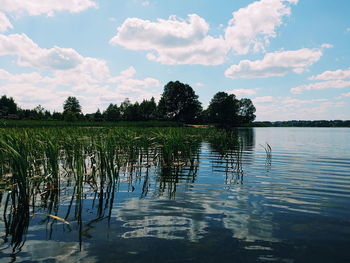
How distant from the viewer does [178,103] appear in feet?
364

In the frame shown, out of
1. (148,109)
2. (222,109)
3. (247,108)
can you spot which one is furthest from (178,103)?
(247,108)

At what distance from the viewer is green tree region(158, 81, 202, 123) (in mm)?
109812

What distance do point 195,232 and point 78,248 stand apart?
2.68 m

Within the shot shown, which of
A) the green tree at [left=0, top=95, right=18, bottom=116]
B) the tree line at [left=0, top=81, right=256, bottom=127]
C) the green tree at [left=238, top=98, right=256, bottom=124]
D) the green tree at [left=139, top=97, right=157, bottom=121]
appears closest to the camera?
the tree line at [left=0, top=81, right=256, bottom=127]

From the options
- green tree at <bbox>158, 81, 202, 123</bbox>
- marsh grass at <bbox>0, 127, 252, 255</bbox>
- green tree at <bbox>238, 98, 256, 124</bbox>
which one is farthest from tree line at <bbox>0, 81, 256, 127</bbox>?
marsh grass at <bbox>0, 127, 252, 255</bbox>

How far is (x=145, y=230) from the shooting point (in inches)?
242

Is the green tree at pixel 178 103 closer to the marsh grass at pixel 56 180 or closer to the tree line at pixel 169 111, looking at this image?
the tree line at pixel 169 111

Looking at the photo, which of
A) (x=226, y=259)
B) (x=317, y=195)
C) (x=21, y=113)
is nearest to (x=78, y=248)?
(x=226, y=259)

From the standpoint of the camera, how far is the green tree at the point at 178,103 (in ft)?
360

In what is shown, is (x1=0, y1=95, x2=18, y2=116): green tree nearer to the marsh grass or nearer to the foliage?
the foliage

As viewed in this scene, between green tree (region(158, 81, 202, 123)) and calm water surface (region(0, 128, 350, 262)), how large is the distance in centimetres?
9952

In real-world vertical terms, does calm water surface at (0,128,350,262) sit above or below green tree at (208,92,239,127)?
below

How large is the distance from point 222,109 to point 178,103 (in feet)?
84.2

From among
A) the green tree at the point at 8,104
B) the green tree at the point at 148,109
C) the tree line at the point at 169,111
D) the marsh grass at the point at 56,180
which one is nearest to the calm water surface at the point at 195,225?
the marsh grass at the point at 56,180
